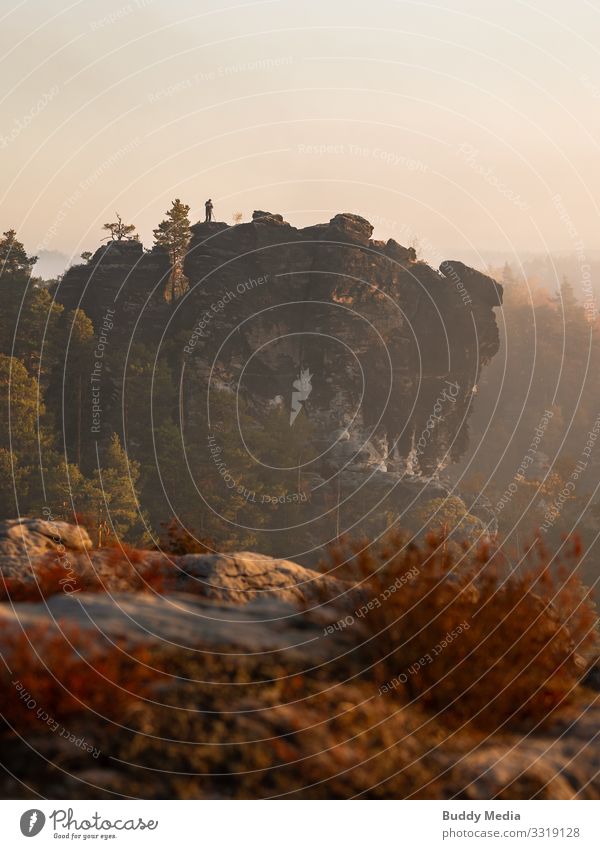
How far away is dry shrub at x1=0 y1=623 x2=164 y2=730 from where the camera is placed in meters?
9.73

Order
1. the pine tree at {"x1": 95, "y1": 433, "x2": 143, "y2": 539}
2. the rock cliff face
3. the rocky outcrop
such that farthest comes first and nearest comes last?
1. the rock cliff face
2. the pine tree at {"x1": 95, "y1": 433, "x2": 143, "y2": 539}
3. the rocky outcrop

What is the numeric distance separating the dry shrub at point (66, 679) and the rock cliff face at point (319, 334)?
259 feet

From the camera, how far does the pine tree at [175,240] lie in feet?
328

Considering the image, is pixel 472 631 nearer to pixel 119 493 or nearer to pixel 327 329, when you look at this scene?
pixel 119 493

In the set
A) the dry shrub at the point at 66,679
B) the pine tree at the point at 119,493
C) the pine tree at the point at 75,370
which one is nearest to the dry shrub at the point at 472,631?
the dry shrub at the point at 66,679

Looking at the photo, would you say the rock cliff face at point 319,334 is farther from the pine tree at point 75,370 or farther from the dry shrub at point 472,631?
the dry shrub at point 472,631

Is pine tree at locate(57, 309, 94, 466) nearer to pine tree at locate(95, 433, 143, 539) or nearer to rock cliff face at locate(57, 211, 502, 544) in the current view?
pine tree at locate(95, 433, 143, 539)

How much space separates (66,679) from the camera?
9.80 m

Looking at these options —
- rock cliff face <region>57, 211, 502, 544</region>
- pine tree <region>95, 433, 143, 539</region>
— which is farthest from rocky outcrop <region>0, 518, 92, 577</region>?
rock cliff face <region>57, 211, 502, 544</region>

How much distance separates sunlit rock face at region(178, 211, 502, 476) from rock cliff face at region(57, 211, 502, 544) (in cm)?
12

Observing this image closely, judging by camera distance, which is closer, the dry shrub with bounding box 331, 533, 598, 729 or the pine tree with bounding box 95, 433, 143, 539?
the dry shrub with bounding box 331, 533, 598, 729

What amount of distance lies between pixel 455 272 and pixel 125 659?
11282 cm

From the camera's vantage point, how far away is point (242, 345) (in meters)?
101

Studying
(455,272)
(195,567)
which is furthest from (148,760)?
(455,272)
